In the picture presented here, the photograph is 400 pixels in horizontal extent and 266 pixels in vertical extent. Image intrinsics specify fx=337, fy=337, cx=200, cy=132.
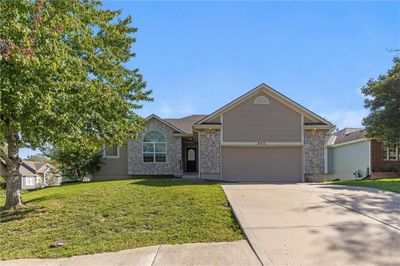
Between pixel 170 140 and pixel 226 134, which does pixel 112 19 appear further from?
pixel 170 140

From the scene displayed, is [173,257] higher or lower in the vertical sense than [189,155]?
lower

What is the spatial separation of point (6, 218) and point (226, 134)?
11.7 metres

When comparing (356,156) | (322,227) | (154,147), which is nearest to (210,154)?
(154,147)

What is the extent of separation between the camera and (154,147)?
78.2 feet

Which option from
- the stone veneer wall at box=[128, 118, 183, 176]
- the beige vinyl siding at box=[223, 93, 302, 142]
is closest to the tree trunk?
the beige vinyl siding at box=[223, 93, 302, 142]

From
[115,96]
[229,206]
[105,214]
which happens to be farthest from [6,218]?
[229,206]

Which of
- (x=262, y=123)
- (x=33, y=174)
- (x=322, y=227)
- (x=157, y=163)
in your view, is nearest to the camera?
(x=322, y=227)

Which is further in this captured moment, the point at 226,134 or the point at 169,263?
the point at 226,134

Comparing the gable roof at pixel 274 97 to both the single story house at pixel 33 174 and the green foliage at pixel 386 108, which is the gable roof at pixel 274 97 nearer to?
the green foliage at pixel 386 108

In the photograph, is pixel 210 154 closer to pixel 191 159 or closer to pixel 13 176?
pixel 191 159

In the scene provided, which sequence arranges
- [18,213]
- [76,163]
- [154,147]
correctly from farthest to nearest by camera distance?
[154,147], [76,163], [18,213]

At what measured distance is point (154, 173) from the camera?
23609mm

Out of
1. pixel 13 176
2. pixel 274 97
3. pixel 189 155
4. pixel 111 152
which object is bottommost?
pixel 189 155

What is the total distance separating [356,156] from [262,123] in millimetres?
12351
